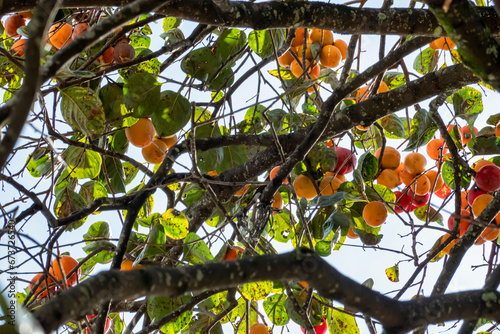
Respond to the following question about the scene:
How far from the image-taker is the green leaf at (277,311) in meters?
1.62

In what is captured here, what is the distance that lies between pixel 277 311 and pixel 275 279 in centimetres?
106

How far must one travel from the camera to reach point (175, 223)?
139cm

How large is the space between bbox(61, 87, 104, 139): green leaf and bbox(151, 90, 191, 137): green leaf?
0.17 metres

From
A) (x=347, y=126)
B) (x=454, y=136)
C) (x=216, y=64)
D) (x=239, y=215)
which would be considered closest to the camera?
(x=239, y=215)

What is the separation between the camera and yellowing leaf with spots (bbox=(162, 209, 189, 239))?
4.54ft

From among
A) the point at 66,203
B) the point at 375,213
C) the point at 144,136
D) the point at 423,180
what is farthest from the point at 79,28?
the point at 423,180

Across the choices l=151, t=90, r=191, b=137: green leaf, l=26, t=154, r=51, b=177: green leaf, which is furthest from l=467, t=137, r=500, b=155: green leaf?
l=26, t=154, r=51, b=177: green leaf

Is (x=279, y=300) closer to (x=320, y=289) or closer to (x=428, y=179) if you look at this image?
(x=428, y=179)

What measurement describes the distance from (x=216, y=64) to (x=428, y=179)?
0.82 m

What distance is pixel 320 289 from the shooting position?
2.13 feet

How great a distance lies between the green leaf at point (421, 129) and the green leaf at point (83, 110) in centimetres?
94

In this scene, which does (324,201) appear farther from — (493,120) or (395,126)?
(493,120)

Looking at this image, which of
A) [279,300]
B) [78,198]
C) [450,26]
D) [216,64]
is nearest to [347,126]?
[216,64]

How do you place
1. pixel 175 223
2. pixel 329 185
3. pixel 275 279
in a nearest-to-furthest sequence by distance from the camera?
1. pixel 275 279
2. pixel 175 223
3. pixel 329 185
